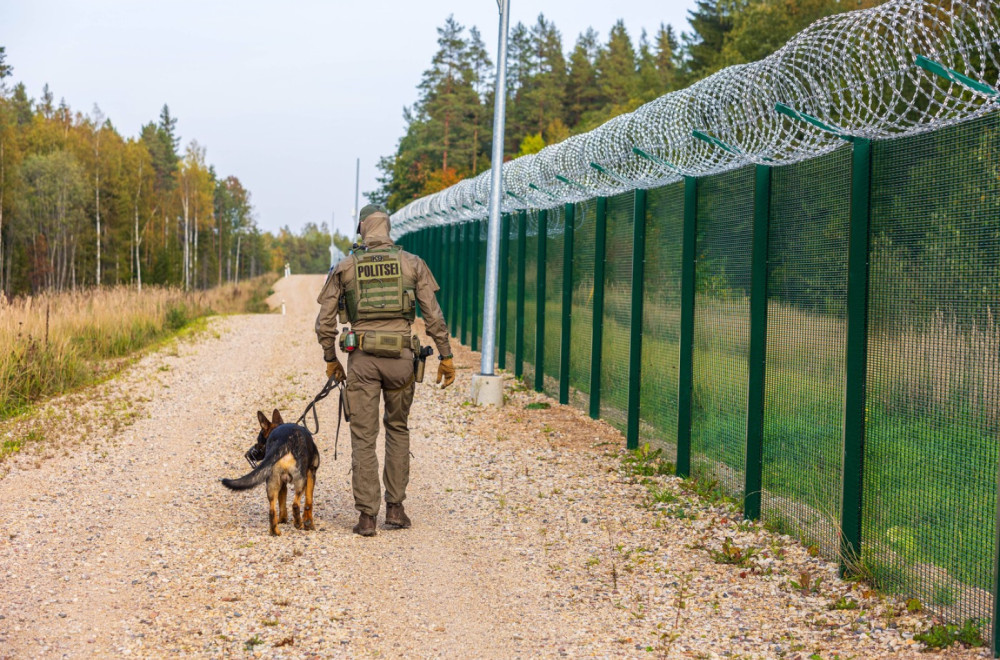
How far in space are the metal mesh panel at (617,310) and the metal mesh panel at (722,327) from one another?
1.81 m

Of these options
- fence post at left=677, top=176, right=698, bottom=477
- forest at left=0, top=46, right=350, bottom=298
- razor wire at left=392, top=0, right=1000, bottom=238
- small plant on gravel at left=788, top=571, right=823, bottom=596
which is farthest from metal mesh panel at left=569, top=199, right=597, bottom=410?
forest at left=0, top=46, right=350, bottom=298

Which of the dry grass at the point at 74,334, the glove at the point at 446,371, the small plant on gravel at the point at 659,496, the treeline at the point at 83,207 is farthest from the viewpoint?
the treeline at the point at 83,207

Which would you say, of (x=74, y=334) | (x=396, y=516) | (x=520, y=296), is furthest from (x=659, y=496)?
(x=74, y=334)

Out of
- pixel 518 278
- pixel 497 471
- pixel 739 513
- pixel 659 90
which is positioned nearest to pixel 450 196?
pixel 518 278

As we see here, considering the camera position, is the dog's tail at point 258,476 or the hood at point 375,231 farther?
the hood at point 375,231

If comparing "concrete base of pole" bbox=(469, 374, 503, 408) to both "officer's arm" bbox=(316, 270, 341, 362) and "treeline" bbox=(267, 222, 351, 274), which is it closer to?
"officer's arm" bbox=(316, 270, 341, 362)

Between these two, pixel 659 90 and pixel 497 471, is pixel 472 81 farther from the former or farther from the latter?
pixel 497 471

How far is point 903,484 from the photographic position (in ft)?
16.1

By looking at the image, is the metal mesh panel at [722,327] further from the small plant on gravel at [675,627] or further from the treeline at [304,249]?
the treeline at [304,249]

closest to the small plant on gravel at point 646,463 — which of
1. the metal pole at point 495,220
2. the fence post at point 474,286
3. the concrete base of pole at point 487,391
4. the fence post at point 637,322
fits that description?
the fence post at point 637,322

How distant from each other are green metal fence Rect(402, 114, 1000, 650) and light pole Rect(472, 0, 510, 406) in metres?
2.78

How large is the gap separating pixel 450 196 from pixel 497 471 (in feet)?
39.0

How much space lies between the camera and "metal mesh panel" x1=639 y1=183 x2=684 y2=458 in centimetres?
830

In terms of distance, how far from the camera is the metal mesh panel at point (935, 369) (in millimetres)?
4375
